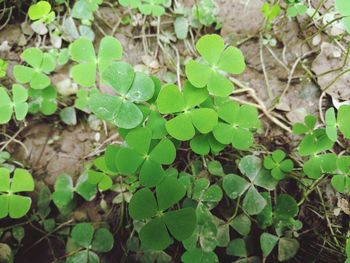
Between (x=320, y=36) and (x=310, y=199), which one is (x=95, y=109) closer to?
(x=310, y=199)

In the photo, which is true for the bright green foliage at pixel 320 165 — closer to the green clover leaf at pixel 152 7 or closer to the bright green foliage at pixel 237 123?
the bright green foliage at pixel 237 123

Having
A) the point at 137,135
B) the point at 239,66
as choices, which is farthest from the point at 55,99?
the point at 239,66

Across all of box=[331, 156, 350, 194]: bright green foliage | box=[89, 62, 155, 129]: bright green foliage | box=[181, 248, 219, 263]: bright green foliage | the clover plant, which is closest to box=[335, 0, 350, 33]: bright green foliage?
box=[331, 156, 350, 194]: bright green foliage

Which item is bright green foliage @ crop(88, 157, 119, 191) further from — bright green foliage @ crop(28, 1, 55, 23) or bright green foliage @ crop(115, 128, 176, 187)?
bright green foliage @ crop(28, 1, 55, 23)

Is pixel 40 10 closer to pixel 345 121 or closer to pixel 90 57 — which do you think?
pixel 90 57

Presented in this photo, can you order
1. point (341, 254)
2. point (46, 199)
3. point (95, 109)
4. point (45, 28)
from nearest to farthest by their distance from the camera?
1. point (95, 109)
2. point (341, 254)
3. point (46, 199)
4. point (45, 28)

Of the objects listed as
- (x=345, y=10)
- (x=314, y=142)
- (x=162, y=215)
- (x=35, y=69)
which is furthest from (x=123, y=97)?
(x=345, y=10)
